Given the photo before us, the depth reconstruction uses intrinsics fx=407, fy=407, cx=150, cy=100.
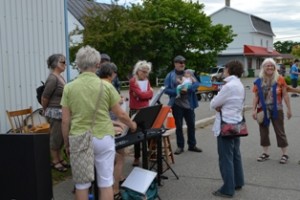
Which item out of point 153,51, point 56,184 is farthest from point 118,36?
point 56,184

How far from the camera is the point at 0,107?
23.6 ft

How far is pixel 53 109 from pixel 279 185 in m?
3.62

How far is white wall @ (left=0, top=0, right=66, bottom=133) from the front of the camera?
7254mm

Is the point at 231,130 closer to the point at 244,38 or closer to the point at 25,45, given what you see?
the point at 25,45

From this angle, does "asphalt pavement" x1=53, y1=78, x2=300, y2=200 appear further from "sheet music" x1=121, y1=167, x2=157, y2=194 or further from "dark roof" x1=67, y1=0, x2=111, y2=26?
"dark roof" x1=67, y1=0, x2=111, y2=26

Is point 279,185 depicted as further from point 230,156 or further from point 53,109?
point 53,109

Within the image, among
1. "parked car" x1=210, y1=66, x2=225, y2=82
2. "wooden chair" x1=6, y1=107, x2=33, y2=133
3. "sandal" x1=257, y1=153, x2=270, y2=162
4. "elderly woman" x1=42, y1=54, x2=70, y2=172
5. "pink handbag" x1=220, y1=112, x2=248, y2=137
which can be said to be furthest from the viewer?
"parked car" x1=210, y1=66, x2=225, y2=82

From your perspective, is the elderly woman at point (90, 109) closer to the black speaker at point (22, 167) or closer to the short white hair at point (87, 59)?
the short white hair at point (87, 59)

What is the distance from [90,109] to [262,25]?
6340cm

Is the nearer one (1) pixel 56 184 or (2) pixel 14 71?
(1) pixel 56 184

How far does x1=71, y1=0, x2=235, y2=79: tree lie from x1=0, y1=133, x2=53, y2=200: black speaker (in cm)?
2461

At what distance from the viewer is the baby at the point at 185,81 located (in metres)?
7.55

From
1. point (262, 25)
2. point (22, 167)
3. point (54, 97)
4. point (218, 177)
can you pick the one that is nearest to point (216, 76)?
point (218, 177)

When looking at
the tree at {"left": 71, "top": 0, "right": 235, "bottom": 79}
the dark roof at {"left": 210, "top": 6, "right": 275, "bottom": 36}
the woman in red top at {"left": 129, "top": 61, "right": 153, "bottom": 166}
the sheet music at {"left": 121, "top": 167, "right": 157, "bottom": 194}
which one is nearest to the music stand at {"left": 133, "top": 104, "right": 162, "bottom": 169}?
the sheet music at {"left": 121, "top": 167, "right": 157, "bottom": 194}
